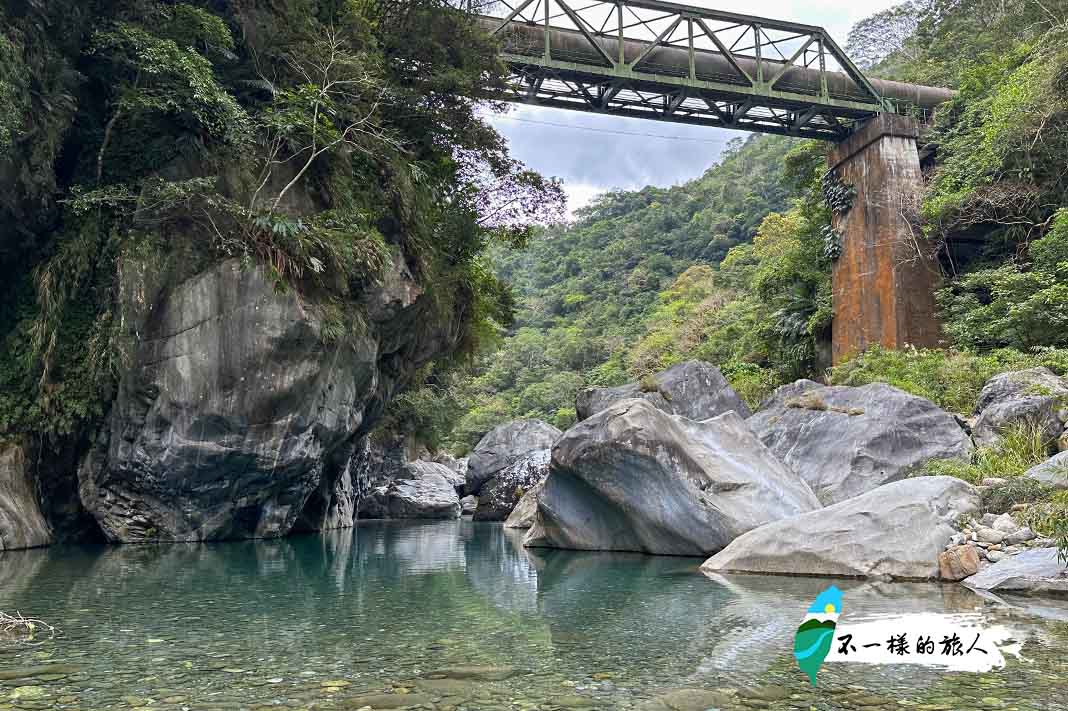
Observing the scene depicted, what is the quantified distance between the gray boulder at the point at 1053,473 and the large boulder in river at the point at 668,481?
2.14m

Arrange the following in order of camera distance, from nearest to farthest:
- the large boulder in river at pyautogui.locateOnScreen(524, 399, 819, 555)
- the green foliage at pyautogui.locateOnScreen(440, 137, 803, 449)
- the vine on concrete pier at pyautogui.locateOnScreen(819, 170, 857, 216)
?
the large boulder in river at pyautogui.locateOnScreen(524, 399, 819, 555) → the vine on concrete pier at pyautogui.locateOnScreen(819, 170, 857, 216) → the green foliage at pyautogui.locateOnScreen(440, 137, 803, 449)

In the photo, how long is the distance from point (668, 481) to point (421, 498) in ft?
45.5

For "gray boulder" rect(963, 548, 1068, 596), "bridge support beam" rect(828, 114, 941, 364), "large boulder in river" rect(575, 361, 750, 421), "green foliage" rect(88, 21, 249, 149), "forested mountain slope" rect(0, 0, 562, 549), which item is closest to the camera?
"gray boulder" rect(963, 548, 1068, 596)

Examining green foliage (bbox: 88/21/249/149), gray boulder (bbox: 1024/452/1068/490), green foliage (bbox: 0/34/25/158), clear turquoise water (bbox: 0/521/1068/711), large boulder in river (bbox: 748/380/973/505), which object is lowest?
clear turquoise water (bbox: 0/521/1068/711)

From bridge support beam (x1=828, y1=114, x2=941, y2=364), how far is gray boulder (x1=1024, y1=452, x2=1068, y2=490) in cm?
1139

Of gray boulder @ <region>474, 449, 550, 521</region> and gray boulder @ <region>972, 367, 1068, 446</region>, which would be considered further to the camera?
gray boulder @ <region>474, 449, 550, 521</region>

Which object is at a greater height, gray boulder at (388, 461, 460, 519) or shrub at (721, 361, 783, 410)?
shrub at (721, 361, 783, 410)

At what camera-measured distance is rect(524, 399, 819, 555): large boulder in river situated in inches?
335

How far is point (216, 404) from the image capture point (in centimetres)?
1088

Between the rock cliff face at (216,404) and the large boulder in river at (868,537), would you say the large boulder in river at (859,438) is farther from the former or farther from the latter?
the rock cliff face at (216,404)

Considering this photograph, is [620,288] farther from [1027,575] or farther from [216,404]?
[1027,575]

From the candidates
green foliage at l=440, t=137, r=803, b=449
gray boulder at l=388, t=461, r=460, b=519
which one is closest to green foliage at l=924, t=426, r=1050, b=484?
gray boulder at l=388, t=461, r=460, b=519

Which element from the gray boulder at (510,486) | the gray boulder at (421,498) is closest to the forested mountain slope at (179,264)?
the gray boulder at (510,486)
